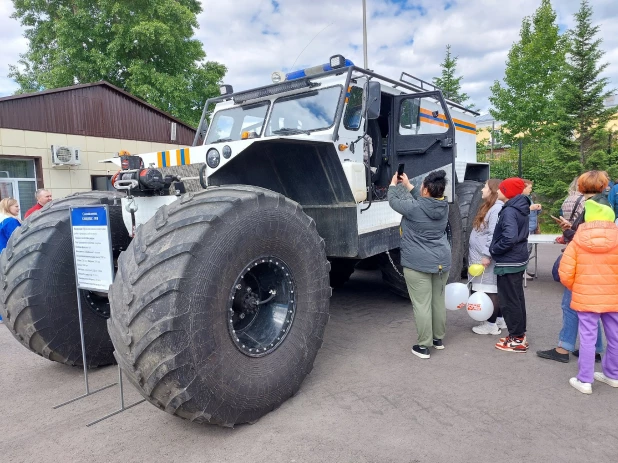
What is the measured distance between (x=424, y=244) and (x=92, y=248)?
2647 millimetres

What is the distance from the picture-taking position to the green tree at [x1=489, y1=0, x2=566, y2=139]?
1595 centimetres

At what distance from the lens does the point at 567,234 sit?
408cm

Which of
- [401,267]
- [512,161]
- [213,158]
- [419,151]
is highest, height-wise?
[512,161]

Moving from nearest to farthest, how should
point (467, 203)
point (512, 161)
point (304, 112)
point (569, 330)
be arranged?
point (569, 330)
point (304, 112)
point (467, 203)
point (512, 161)

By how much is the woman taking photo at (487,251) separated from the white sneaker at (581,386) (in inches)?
49.6

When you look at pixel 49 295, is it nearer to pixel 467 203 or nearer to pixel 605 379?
pixel 605 379

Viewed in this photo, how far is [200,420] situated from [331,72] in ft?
11.1

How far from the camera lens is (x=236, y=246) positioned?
8.48ft

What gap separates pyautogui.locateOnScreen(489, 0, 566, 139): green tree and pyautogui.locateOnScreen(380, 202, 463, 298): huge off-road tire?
12923 millimetres

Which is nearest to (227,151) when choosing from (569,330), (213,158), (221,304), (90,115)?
(213,158)

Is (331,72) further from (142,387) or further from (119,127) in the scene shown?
(119,127)

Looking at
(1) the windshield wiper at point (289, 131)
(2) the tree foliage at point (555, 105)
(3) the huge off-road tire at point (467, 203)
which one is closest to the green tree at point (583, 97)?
(2) the tree foliage at point (555, 105)

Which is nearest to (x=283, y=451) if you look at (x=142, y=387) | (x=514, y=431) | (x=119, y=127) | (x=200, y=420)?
(x=200, y=420)

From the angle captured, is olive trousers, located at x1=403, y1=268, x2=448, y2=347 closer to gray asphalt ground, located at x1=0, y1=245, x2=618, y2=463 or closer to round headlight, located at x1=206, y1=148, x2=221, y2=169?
gray asphalt ground, located at x1=0, y1=245, x2=618, y2=463
